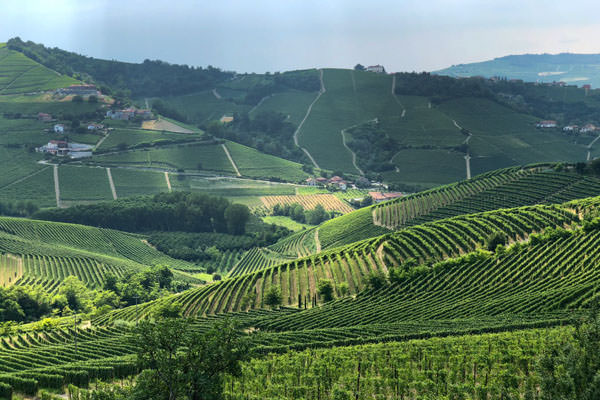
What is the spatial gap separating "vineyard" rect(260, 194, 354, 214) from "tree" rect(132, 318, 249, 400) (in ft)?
377

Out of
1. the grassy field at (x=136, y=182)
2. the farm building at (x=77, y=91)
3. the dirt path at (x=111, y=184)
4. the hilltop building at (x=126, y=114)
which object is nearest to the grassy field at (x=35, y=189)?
the dirt path at (x=111, y=184)

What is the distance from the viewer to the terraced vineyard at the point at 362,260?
224 feet

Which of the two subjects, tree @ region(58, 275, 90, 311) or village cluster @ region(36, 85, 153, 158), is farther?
village cluster @ region(36, 85, 153, 158)

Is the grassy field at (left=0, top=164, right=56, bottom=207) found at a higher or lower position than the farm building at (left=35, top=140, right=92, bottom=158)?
lower

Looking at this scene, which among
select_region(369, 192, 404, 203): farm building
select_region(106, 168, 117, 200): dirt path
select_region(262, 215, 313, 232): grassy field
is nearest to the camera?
select_region(262, 215, 313, 232): grassy field

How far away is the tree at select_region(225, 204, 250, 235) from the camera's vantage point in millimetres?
131750

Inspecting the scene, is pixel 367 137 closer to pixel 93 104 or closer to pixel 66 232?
pixel 93 104

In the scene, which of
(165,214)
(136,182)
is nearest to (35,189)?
(136,182)

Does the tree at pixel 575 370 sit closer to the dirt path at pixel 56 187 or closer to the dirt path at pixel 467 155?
the dirt path at pixel 56 187

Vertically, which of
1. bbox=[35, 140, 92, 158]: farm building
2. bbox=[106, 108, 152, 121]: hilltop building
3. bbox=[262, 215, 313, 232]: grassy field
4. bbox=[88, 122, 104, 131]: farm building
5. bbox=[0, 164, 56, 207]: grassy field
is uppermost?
bbox=[106, 108, 152, 121]: hilltop building

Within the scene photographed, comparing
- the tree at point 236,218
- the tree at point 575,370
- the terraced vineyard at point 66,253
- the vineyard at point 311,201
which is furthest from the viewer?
the vineyard at point 311,201

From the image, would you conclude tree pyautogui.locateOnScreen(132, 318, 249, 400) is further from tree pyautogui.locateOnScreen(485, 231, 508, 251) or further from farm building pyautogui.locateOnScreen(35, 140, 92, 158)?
farm building pyautogui.locateOnScreen(35, 140, 92, 158)

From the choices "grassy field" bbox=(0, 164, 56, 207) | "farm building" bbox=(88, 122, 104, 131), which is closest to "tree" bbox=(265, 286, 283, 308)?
"grassy field" bbox=(0, 164, 56, 207)

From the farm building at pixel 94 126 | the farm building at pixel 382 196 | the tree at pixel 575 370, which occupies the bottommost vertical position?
the farm building at pixel 382 196
